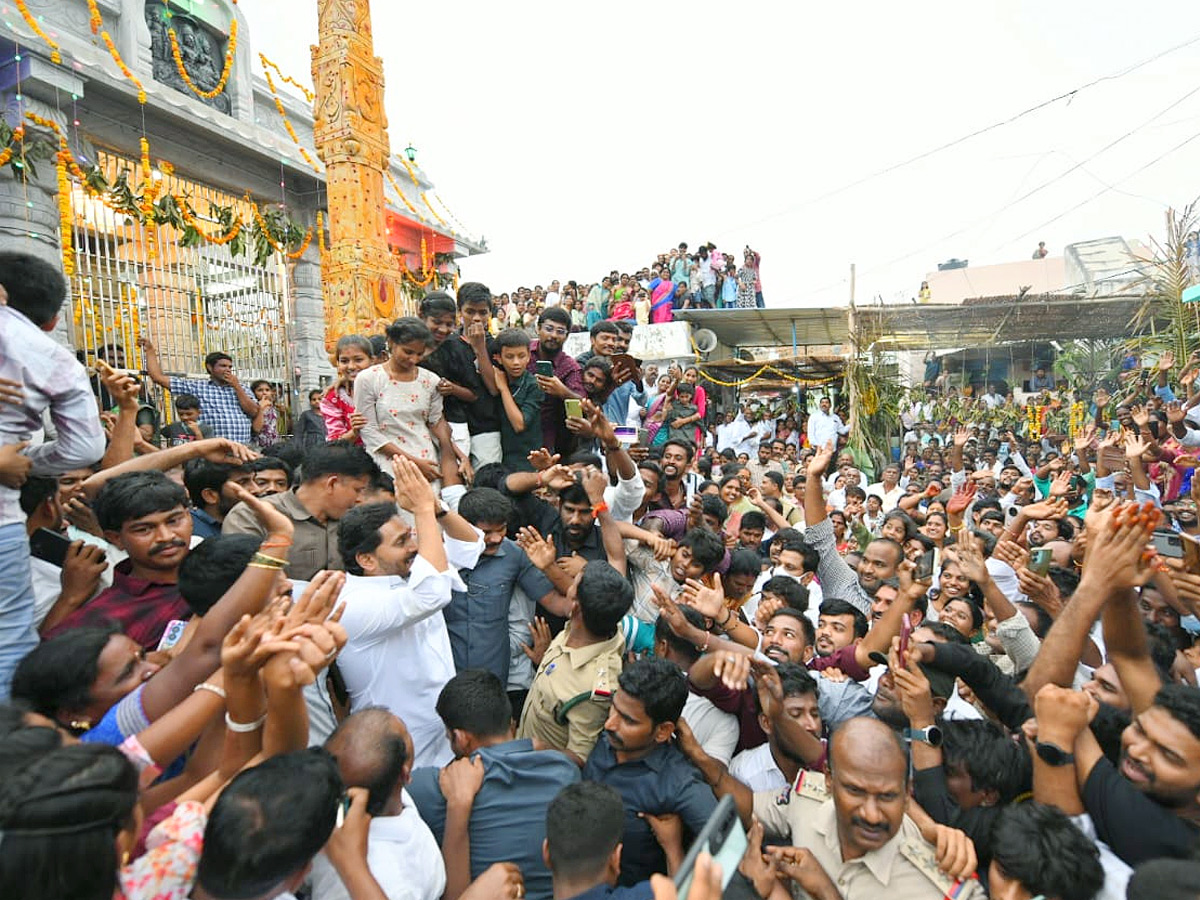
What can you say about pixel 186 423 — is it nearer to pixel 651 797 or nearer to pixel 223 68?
pixel 651 797

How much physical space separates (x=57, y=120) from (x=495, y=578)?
7975 millimetres

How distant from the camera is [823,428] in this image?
13.1 m

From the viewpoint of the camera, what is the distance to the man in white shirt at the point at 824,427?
13.1m

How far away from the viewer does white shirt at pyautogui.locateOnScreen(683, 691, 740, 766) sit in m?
2.79

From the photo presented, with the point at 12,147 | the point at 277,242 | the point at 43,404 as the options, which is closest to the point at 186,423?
the point at 12,147

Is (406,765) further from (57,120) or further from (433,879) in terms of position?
(57,120)

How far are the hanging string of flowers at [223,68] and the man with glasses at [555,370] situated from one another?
805 cm

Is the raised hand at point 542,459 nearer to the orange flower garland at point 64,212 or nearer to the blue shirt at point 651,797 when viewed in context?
the blue shirt at point 651,797

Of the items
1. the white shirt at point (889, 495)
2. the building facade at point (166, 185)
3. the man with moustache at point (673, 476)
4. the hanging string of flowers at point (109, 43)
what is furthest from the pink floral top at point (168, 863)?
the hanging string of flowers at point (109, 43)

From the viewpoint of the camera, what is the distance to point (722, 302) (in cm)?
1584

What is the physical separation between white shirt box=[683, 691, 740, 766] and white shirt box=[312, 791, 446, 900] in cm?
117

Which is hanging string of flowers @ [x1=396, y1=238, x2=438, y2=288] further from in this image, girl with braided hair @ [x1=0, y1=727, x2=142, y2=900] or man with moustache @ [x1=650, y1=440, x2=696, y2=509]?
girl with braided hair @ [x1=0, y1=727, x2=142, y2=900]

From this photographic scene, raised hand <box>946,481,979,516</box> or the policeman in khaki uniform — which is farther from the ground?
raised hand <box>946,481,979,516</box>

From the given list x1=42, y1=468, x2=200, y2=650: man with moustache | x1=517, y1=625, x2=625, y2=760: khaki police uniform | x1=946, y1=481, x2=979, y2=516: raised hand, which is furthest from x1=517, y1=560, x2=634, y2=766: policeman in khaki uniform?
x1=946, y1=481, x2=979, y2=516: raised hand
